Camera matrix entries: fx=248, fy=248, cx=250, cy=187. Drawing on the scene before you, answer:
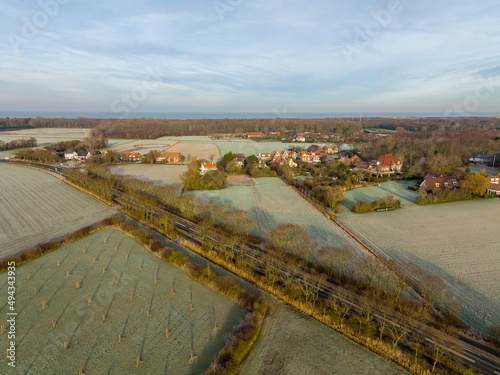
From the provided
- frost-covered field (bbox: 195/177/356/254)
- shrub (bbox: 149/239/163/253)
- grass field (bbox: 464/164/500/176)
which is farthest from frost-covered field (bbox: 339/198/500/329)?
grass field (bbox: 464/164/500/176)

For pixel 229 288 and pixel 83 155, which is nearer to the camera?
pixel 229 288

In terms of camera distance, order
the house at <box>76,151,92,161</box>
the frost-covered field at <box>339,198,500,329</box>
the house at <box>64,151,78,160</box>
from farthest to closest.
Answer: the house at <box>64,151,78,160</box>
the house at <box>76,151,92,161</box>
the frost-covered field at <box>339,198,500,329</box>

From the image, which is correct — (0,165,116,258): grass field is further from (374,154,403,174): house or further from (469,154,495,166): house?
(469,154,495,166): house

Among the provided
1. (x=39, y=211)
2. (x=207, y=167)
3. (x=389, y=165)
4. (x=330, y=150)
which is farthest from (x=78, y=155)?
(x=389, y=165)

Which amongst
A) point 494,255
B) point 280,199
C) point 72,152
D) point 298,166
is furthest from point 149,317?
point 72,152

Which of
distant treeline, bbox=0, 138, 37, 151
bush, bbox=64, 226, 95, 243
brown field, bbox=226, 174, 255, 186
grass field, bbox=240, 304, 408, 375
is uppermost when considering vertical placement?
distant treeline, bbox=0, 138, 37, 151

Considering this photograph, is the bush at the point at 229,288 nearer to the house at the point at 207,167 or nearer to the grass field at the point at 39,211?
the grass field at the point at 39,211

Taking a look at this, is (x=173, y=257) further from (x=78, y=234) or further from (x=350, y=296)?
(x=350, y=296)

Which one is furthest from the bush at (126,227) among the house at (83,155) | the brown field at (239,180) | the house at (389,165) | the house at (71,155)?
the house at (71,155)
